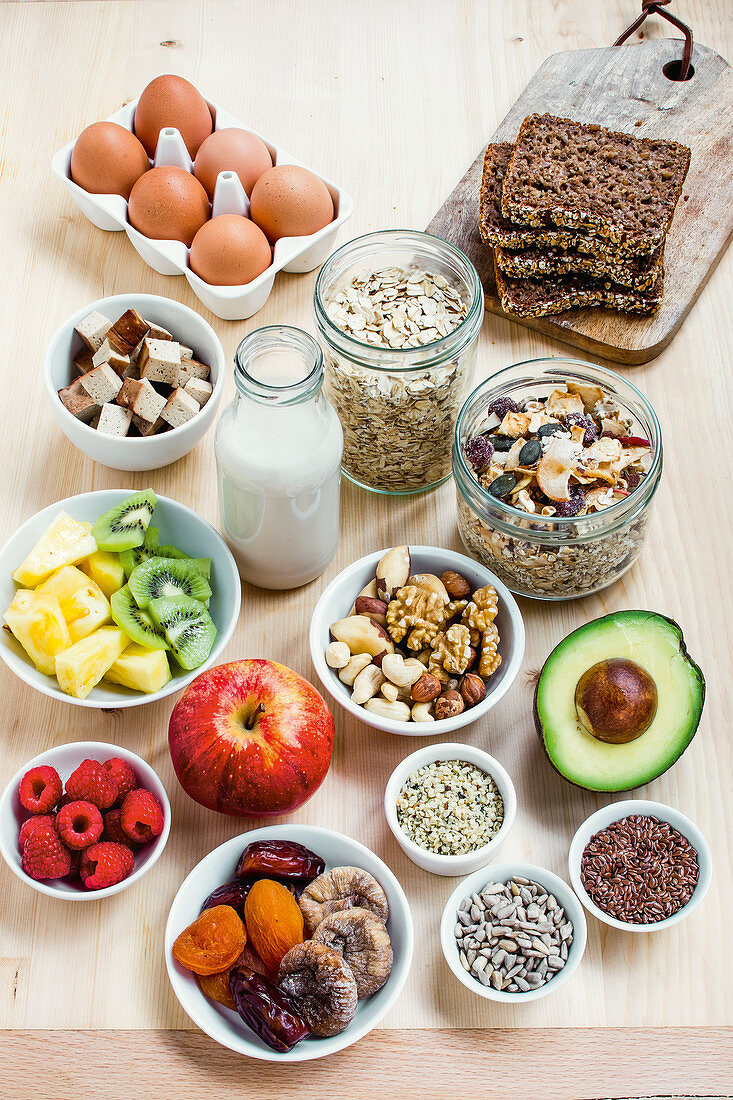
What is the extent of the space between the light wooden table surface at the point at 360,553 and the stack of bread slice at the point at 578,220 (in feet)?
0.28

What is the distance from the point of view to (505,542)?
1.08 meters

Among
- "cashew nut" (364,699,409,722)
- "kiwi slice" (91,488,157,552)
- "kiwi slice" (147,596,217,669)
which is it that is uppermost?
"kiwi slice" (91,488,157,552)

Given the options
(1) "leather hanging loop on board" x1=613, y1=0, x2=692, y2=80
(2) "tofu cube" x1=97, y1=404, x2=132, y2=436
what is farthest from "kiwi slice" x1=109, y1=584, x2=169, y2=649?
(1) "leather hanging loop on board" x1=613, y1=0, x2=692, y2=80

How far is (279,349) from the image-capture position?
0.98m

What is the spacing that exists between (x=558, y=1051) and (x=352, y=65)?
1475mm

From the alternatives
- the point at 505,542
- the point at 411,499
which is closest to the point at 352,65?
the point at 411,499

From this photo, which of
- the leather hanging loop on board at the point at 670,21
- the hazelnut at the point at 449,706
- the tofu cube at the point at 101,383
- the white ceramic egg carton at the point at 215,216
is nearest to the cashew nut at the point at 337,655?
the hazelnut at the point at 449,706

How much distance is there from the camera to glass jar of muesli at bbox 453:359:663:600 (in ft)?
3.41

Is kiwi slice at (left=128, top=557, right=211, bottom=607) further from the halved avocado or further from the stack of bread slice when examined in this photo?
the stack of bread slice

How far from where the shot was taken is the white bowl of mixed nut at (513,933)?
2.98 feet

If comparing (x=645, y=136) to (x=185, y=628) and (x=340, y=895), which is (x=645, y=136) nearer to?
(x=185, y=628)

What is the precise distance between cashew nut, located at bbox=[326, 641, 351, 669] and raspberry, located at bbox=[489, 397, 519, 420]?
1.08ft

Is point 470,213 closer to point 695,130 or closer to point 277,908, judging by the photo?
point 695,130

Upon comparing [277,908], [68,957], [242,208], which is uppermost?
[242,208]
